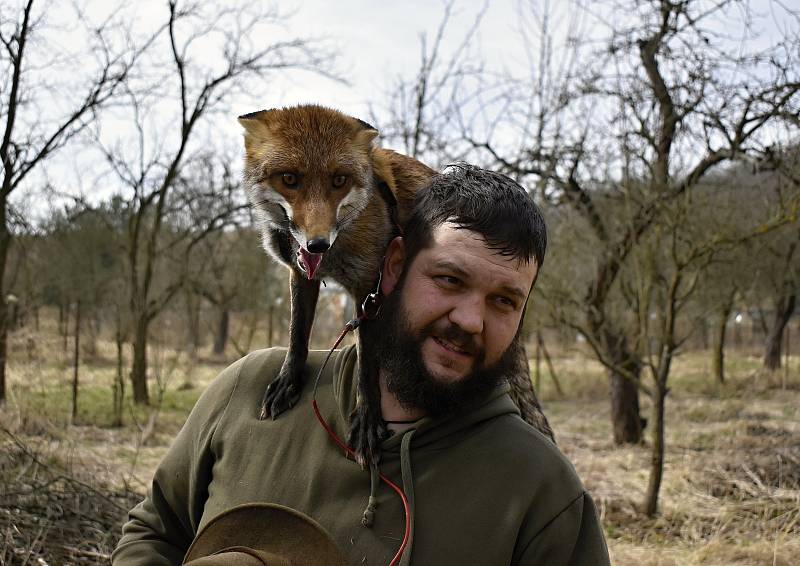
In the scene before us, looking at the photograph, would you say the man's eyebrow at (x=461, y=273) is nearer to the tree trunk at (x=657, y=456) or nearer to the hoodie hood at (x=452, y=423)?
the hoodie hood at (x=452, y=423)

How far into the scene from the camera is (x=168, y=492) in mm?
2111

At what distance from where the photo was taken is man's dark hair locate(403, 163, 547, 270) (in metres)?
1.91

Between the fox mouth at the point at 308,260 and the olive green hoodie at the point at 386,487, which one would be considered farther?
the fox mouth at the point at 308,260

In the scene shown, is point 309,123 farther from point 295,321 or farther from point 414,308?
point 414,308

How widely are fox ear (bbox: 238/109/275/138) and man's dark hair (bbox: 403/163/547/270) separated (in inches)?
33.7

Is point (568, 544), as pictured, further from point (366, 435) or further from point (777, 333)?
point (777, 333)

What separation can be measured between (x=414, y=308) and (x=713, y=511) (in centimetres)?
571

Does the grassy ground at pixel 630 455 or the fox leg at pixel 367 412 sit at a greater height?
the fox leg at pixel 367 412

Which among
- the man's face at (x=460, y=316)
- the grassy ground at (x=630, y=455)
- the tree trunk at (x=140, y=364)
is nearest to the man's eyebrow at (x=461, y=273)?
the man's face at (x=460, y=316)

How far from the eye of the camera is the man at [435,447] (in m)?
1.74

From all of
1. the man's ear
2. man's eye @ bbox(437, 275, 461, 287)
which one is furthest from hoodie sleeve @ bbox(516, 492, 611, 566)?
the man's ear

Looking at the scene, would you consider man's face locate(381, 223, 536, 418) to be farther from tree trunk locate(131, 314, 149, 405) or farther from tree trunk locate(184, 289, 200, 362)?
tree trunk locate(184, 289, 200, 362)

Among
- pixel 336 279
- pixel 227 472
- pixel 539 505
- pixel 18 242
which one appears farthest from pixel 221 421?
pixel 18 242

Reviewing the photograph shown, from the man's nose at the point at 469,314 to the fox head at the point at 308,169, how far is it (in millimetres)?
555
